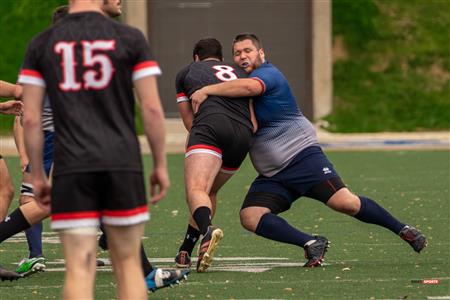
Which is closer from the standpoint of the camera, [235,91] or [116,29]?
[116,29]

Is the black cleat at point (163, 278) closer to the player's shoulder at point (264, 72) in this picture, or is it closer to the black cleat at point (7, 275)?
the black cleat at point (7, 275)

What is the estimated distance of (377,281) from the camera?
30.4 ft

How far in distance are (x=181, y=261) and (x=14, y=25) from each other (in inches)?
852

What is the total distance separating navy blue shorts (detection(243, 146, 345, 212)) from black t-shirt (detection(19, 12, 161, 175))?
4.03 metres

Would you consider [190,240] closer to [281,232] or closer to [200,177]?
[200,177]

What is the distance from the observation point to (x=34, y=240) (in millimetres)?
10234

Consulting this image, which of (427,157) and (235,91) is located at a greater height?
(235,91)

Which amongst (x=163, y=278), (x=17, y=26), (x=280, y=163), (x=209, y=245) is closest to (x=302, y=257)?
(x=280, y=163)

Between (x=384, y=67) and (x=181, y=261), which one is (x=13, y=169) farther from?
(x=384, y=67)

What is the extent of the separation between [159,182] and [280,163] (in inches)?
156

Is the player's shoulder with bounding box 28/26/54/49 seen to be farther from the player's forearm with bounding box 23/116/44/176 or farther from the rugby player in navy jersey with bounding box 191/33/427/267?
the rugby player in navy jersey with bounding box 191/33/427/267

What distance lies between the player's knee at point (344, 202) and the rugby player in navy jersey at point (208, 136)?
0.71 m

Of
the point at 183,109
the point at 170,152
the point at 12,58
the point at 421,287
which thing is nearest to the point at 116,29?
the point at 421,287

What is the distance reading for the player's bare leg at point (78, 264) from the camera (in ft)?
20.9
